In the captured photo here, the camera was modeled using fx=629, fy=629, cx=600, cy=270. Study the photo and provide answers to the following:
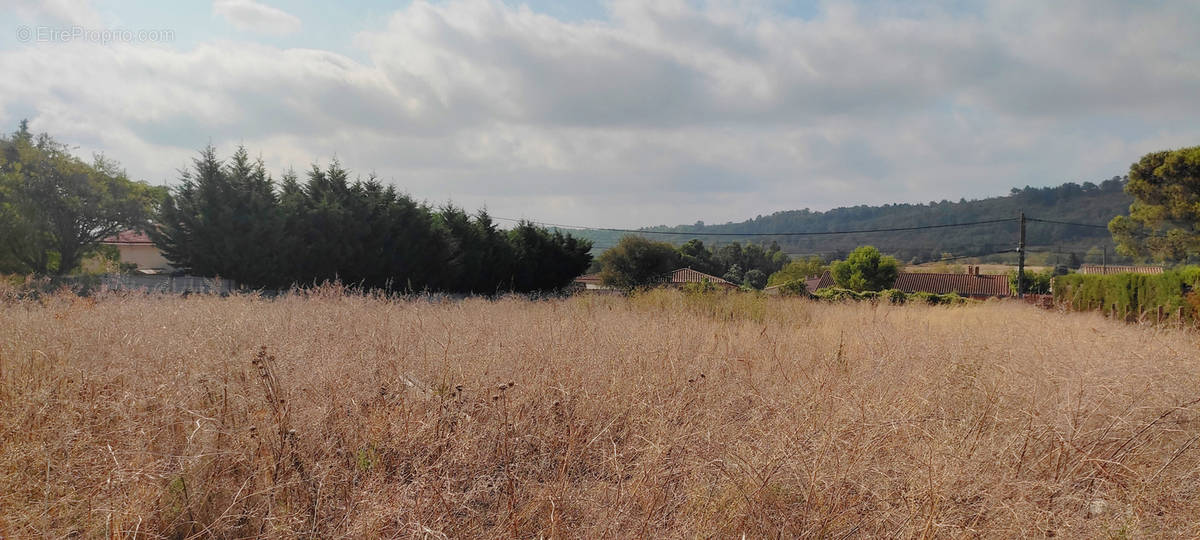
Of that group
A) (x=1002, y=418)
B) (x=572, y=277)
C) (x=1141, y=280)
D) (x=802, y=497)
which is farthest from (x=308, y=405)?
(x=572, y=277)

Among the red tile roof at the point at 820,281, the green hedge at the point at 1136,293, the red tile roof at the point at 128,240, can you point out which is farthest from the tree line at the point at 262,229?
the red tile roof at the point at 820,281

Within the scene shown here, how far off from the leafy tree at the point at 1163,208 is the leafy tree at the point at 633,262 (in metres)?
23.9

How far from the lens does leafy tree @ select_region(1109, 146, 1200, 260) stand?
27.2 m

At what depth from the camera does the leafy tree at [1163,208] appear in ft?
89.1

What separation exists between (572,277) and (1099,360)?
84.9 feet

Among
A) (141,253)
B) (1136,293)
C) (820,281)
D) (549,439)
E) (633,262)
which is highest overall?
(141,253)

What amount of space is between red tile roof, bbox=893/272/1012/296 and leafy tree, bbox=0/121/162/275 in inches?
1905

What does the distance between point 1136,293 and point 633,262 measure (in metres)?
28.0

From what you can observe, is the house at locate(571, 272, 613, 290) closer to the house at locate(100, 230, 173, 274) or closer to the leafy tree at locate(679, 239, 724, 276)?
the leafy tree at locate(679, 239, 724, 276)

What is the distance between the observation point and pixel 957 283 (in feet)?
167

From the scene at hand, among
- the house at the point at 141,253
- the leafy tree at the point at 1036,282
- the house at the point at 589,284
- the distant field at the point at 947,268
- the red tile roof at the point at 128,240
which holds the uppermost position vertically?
the red tile roof at the point at 128,240

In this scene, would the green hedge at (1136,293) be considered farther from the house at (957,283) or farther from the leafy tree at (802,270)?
the leafy tree at (802,270)

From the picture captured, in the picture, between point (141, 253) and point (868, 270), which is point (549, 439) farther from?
point (868, 270)

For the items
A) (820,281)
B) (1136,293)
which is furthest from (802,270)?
(1136,293)
